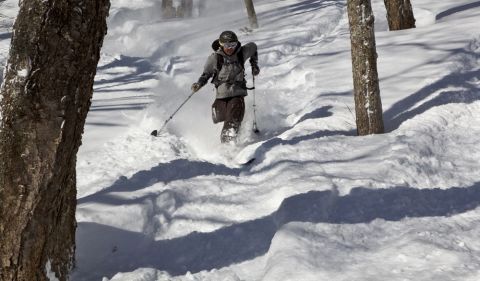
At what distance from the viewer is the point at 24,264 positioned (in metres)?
A: 3.18

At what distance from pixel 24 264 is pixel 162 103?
8.35m

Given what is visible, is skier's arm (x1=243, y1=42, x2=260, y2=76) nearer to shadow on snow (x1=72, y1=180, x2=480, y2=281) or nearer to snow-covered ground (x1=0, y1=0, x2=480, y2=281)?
snow-covered ground (x1=0, y1=0, x2=480, y2=281)

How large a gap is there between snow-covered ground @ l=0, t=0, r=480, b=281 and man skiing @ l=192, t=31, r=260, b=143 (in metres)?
0.38

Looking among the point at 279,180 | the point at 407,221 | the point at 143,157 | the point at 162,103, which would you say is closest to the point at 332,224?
the point at 407,221

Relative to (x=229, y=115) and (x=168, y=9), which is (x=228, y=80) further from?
(x=168, y=9)

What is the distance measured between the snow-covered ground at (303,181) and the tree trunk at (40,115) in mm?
1242

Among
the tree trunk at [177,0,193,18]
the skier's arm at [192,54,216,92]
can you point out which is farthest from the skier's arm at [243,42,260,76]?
the tree trunk at [177,0,193,18]

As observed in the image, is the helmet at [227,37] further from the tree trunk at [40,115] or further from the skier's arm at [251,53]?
the tree trunk at [40,115]

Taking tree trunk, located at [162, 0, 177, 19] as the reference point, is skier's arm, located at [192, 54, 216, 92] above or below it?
below

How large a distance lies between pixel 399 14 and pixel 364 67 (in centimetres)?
697

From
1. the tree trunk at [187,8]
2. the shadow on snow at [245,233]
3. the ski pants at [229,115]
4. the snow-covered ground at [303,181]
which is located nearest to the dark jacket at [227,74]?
the ski pants at [229,115]

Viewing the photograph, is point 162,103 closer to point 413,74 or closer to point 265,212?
point 413,74

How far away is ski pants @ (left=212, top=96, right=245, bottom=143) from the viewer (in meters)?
7.96

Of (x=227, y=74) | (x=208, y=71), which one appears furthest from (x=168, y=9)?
(x=227, y=74)
